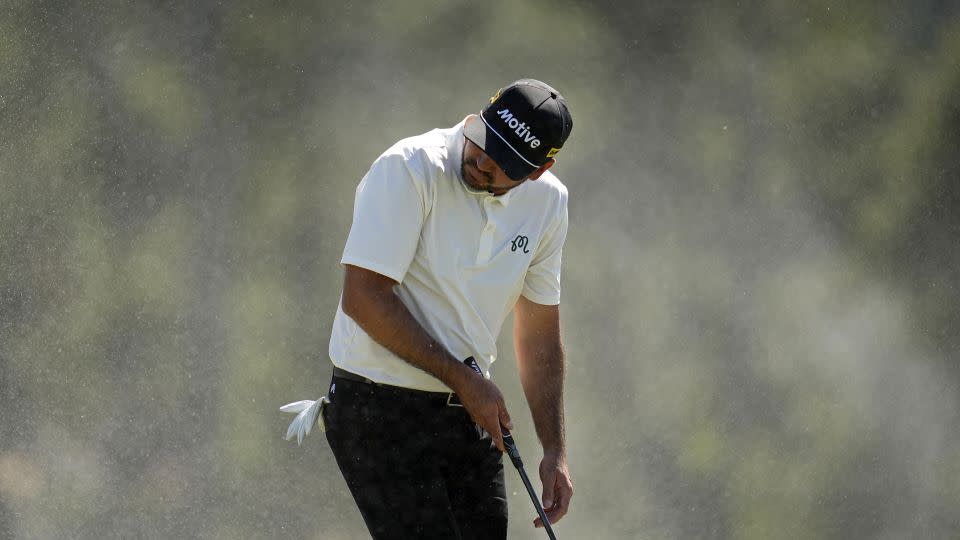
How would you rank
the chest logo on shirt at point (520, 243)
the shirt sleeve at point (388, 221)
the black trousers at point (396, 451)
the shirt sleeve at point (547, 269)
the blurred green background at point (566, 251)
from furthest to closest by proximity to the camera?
the blurred green background at point (566, 251) → the shirt sleeve at point (547, 269) → the chest logo on shirt at point (520, 243) → the black trousers at point (396, 451) → the shirt sleeve at point (388, 221)

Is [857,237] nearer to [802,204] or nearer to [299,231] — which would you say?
[802,204]

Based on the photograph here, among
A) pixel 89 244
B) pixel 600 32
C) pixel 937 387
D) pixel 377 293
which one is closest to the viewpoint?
pixel 377 293

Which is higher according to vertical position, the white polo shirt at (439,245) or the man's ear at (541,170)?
the man's ear at (541,170)

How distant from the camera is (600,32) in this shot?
387cm

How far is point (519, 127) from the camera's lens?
2385mm

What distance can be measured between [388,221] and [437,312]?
0.27 m

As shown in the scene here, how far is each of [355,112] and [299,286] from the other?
602 mm

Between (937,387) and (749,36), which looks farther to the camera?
(937,387)

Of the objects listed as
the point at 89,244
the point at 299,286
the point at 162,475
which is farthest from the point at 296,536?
the point at 89,244

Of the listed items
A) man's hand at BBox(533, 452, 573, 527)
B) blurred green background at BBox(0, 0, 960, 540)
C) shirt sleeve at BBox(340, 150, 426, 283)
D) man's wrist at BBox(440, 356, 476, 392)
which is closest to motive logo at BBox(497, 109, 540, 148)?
shirt sleeve at BBox(340, 150, 426, 283)

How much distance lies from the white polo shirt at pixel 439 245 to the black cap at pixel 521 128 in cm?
10

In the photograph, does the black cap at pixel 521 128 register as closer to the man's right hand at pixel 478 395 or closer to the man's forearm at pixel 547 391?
the man's right hand at pixel 478 395

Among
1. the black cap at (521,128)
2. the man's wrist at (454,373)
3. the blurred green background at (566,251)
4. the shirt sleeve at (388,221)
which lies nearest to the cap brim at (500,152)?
the black cap at (521,128)

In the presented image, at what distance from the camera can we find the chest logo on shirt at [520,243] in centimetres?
255
